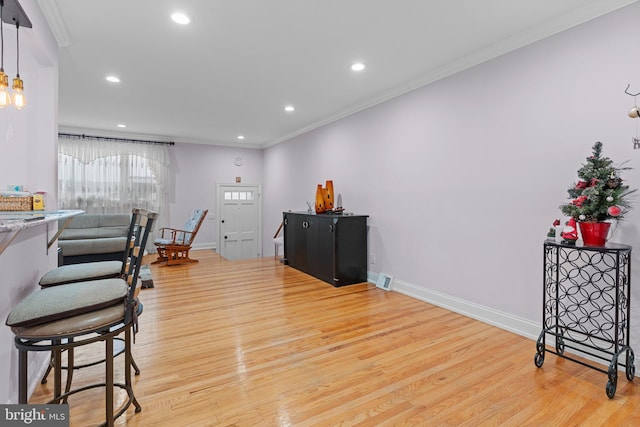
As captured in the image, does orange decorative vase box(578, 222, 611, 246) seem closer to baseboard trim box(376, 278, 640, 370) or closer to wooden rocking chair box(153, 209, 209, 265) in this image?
baseboard trim box(376, 278, 640, 370)

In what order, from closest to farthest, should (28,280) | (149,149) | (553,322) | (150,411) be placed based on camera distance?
(150,411), (28,280), (553,322), (149,149)

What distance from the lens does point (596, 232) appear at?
2.11 metres

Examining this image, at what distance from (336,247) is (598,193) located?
2850mm

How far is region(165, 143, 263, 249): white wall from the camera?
24.2 feet

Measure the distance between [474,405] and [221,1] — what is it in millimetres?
3217

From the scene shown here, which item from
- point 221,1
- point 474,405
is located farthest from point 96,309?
point 221,1

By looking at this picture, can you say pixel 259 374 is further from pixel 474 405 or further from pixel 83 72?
pixel 83 72

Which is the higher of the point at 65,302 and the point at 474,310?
the point at 65,302

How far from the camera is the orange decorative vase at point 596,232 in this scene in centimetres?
209

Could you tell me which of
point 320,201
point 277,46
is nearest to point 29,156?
point 277,46

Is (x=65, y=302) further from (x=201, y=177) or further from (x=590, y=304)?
(x=201, y=177)

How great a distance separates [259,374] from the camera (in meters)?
2.17

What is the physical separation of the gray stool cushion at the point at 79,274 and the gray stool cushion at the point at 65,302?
15.4 inches

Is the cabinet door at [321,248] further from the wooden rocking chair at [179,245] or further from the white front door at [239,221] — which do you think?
the white front door at [239,221]
